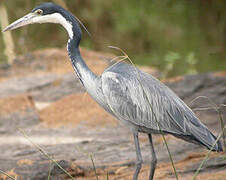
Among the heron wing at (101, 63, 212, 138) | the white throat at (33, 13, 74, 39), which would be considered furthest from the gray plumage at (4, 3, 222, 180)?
the white throat at (33, 13, 74, 39)

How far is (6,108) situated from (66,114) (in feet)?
3.01

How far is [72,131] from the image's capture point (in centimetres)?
699

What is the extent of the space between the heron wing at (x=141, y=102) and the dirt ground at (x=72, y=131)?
0.27 m

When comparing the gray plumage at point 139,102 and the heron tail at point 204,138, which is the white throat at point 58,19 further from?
the heron tail at point 204,138

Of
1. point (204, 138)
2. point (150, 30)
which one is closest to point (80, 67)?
point (204, 138)

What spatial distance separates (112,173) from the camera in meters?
5.14

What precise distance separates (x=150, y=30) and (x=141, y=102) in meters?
10.7

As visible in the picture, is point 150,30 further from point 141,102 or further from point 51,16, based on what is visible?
point 141,102

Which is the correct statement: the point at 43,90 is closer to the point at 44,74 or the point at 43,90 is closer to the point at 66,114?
the point at 44,74

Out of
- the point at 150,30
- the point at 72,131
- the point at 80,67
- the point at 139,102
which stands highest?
the point at 80,67

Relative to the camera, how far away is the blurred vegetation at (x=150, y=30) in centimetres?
1280

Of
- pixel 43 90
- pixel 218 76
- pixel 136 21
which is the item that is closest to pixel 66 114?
pixel 43 90

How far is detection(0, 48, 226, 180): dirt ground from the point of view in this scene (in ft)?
16.4

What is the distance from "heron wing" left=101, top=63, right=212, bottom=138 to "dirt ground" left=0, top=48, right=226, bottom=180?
27cm
